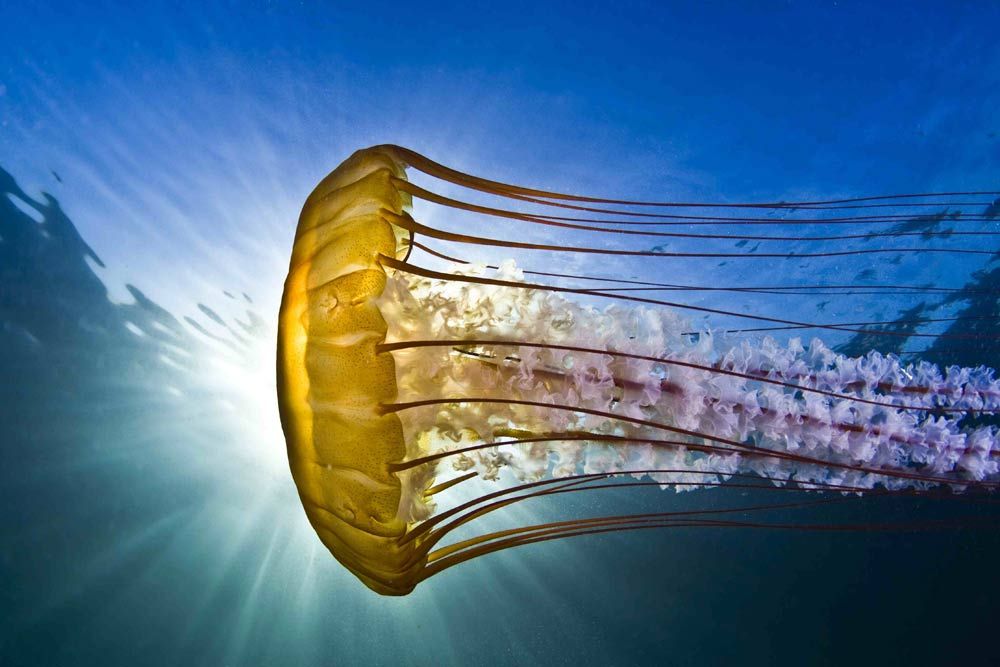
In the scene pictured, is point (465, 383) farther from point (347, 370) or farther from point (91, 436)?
point (91, 436)

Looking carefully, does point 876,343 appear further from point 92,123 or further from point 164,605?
point 164,605

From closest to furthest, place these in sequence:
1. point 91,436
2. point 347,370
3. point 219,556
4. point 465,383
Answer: point 347,370 → point 465,383 → point 91,436 → point 219,556

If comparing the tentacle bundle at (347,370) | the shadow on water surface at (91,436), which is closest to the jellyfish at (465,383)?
the tentacle bundle at (347,370)

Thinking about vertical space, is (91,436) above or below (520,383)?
above

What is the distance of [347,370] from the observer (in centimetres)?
174

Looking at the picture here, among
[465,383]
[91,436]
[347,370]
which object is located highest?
[91,436]

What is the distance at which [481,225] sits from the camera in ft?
26.0

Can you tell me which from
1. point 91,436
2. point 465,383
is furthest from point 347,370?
point 91,436

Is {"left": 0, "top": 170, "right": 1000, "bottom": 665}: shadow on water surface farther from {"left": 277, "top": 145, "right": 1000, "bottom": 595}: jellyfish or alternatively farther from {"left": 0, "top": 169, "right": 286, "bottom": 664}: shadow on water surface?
{"left": 277, "top": 145, "right": 1000, "bottom": 595}: jellyfish

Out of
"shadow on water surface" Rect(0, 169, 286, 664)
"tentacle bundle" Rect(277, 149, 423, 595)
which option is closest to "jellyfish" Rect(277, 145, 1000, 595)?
"tentacle bundle" Rect(277, 149, 423, 595)

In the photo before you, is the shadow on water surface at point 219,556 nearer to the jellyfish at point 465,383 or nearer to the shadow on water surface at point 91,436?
the shadow on water surface at point 91,436

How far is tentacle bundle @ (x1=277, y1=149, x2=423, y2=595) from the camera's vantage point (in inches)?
68.7

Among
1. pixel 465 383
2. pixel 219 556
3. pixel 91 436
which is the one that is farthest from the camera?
pixel 219 556

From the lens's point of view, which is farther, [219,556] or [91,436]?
[219,556]
